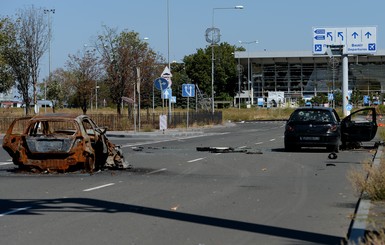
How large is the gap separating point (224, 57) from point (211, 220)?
113712mm

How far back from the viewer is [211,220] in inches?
371

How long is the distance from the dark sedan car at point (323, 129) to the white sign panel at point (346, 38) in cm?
3610

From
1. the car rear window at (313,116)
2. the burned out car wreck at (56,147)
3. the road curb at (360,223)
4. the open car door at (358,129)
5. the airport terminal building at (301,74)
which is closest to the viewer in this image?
the road curb at (360,223)

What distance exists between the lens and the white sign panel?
59.3m

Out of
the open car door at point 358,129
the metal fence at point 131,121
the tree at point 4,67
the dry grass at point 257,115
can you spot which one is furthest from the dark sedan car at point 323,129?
the dry grass at point 257,115

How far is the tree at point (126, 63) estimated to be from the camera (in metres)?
50.5

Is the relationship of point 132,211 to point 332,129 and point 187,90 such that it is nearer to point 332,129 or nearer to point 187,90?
point 332,129

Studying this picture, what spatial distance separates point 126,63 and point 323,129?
1191 inches

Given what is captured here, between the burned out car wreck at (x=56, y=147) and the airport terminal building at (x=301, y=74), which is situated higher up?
the airport terminal building at (x=301, y=74)

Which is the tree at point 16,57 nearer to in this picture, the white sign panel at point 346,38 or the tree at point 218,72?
the white sign panel at point 346,38

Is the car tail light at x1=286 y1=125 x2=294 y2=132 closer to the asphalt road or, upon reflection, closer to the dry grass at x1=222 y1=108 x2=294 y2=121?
the asphalt road

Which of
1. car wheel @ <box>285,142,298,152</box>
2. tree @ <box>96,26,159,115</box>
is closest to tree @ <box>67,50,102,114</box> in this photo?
tree @ <box>96,26,159,115</box>

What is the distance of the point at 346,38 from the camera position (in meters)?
59.5

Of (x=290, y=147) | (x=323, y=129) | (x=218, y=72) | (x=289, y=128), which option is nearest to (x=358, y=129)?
(x=323, y=129)
